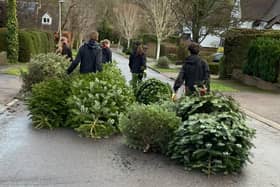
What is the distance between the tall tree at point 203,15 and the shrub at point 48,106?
25.2 m

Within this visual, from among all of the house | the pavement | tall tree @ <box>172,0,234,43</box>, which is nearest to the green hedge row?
the house

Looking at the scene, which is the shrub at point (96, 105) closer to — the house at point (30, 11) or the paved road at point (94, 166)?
the paved road at point (94, 166)

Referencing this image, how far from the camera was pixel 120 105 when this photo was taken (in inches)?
360

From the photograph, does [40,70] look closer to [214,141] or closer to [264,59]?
[214,141]

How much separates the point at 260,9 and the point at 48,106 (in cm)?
5893

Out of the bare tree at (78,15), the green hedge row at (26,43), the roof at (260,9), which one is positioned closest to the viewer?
the green hedge row at (26,43)

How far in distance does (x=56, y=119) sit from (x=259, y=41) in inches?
659

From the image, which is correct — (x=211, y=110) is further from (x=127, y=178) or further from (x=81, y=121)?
(x=81, y=121)

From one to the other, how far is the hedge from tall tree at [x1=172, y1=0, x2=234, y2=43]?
666 cm

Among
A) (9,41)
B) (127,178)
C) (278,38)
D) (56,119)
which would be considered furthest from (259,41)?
(127,178)

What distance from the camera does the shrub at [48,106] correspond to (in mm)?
9211

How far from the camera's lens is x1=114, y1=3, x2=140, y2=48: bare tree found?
63.7 metres

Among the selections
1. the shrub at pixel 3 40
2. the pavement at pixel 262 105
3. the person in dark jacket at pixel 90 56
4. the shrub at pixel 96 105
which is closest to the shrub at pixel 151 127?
the shrub at pixel 96 105

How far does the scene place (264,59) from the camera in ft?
72.8
